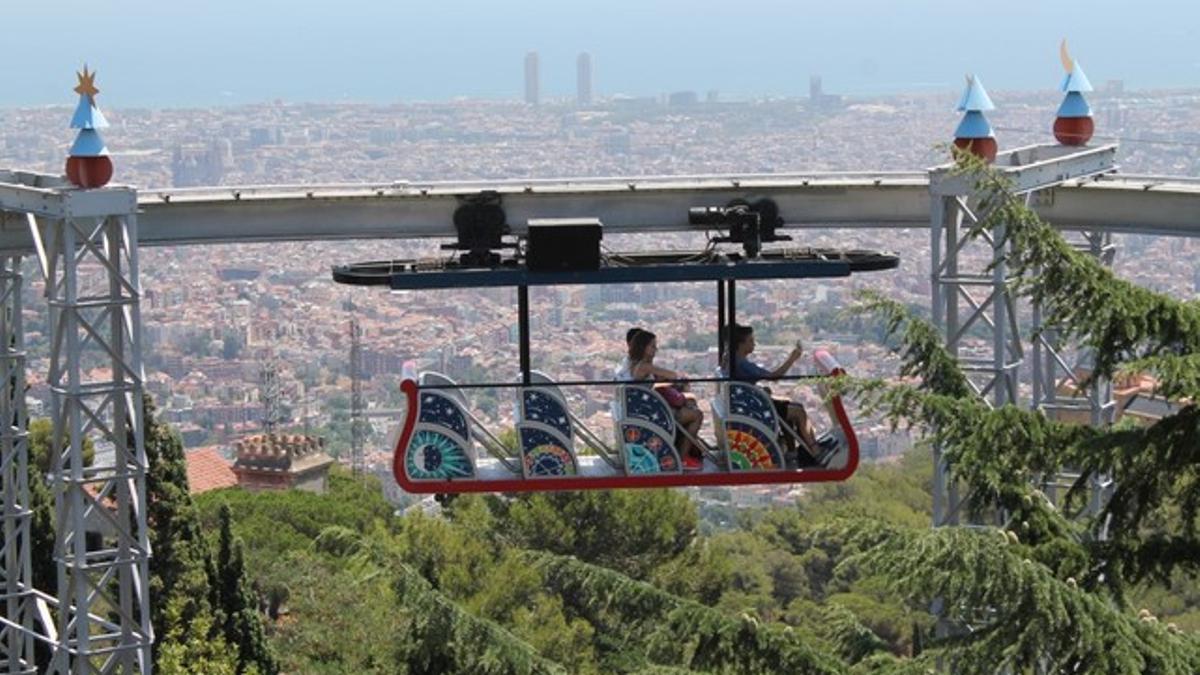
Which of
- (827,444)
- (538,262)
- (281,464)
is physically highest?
(538,262)

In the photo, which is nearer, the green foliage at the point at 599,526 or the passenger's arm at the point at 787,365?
the passenger's arm at the point at 787,365

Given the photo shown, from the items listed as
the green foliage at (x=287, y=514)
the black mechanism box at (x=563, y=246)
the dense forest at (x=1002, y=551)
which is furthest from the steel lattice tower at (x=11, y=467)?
the green foliage at (x=287, y=514)

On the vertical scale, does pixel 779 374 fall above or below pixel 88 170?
below

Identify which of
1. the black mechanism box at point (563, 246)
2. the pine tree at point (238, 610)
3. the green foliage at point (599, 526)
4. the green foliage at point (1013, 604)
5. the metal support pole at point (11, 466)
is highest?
the black mechanism box at point (563, 246)

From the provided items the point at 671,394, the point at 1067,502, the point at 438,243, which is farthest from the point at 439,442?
the point at 438,243

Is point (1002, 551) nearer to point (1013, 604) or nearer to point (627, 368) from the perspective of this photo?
point (1013, 604)

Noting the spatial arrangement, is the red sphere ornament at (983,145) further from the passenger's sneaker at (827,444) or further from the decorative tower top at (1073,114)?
the passenger's sneaker at (827,444)

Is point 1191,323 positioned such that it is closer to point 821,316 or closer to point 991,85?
point 821,316
